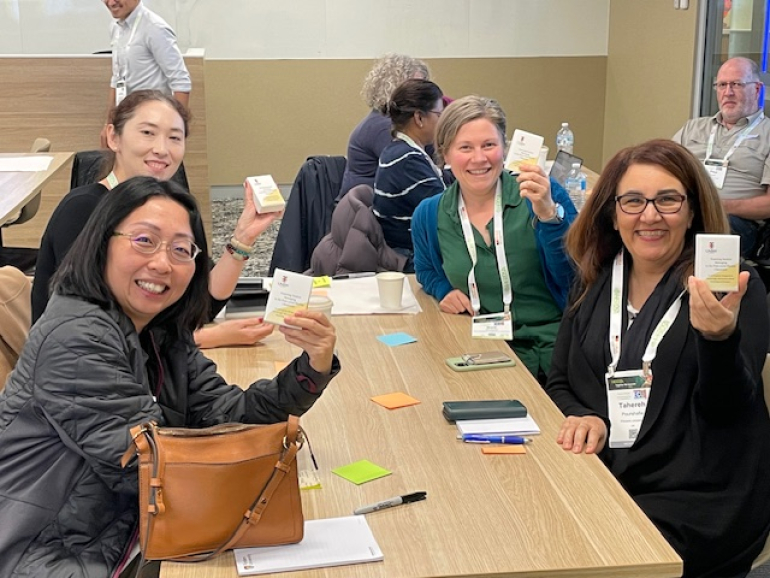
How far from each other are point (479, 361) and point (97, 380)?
1.15 m

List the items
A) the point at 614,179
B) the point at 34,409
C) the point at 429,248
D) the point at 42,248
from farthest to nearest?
the point at 429,248 → the point at 42,248 → the point at 614,179 → the point at 34,409

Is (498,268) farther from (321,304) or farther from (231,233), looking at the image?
(231,233)

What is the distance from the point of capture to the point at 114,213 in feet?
6.71

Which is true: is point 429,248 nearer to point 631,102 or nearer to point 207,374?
point 207,374

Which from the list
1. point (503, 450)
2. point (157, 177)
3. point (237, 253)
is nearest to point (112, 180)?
point (157, 177)

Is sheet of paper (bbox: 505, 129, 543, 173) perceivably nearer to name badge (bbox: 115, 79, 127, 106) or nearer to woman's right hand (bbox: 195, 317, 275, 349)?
woman's right hand (bbox: 195, 317, 275, 349)

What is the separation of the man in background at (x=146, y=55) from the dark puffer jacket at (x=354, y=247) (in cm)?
258

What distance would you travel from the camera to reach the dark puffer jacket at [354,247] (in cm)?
415

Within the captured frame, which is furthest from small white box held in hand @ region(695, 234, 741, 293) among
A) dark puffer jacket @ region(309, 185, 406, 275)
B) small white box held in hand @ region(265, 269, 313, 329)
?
dark puffer jacket @ region(309, 185, 406, 275)

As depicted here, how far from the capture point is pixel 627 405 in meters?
2.37

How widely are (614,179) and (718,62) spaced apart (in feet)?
17.5

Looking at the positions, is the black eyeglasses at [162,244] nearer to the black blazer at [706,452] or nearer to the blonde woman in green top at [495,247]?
the black blazer at [706,452]

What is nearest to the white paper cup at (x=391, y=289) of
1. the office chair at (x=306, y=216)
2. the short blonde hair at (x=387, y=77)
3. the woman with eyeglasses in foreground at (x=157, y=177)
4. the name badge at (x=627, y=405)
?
the woman with eyeglasses in foreground at (x=157, y=177)

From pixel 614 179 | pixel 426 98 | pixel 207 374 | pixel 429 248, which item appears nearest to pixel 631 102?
pixel 426 98
